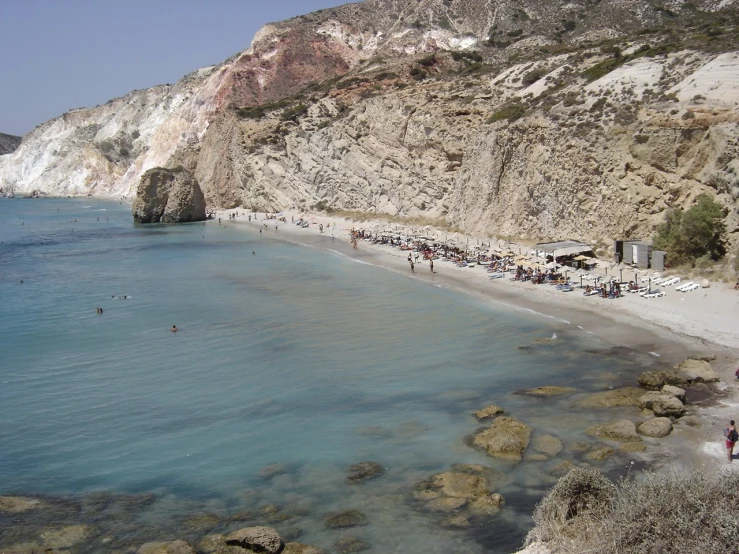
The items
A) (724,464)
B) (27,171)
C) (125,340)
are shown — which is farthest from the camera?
(27,171)

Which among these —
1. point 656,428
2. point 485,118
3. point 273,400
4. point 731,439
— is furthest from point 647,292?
point 485,118

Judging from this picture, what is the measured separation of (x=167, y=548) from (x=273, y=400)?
7.02m

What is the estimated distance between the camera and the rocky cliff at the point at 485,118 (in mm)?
31094

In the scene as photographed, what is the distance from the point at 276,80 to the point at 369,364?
277ft

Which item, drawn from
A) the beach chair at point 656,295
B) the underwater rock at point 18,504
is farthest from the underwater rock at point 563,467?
the beach chair at point 656,295

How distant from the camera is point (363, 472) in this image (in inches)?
532

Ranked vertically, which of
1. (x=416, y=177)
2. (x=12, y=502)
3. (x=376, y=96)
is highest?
(x=376, y=96)

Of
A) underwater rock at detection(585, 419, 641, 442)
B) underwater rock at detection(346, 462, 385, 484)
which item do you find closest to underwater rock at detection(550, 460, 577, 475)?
underwater rock at detection(585, 419, 641, 442)

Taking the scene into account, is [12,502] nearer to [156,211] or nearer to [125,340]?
[125,340]

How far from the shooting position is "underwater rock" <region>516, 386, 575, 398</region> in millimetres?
17062

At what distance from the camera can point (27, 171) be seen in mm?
148000

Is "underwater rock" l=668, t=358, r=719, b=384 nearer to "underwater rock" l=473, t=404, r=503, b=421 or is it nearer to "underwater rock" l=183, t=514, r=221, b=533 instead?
"underwater rock" l=473, t=404, r=503, b=421

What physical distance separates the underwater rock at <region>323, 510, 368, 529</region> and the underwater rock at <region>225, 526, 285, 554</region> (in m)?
1.09

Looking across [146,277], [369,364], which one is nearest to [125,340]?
[369,364]
